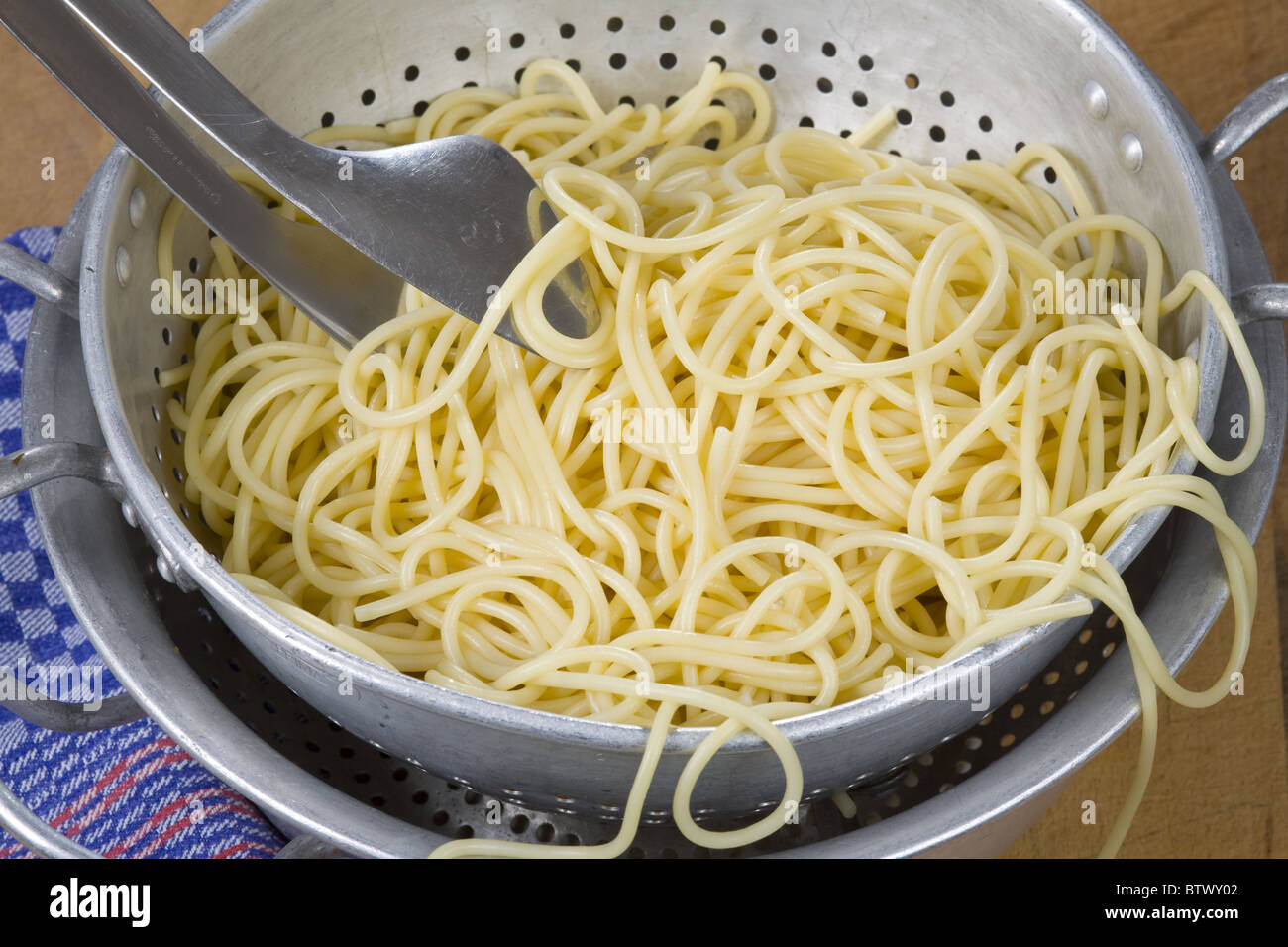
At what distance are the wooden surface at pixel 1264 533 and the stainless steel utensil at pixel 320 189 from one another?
67cm

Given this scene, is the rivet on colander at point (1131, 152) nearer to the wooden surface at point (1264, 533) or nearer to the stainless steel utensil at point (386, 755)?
the stainless steel utensil at point (386, 755)

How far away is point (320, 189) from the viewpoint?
3.06 feet

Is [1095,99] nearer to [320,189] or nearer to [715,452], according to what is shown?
[715,452]

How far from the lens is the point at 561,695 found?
3.11 feet

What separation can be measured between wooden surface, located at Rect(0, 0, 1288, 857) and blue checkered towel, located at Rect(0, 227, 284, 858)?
449mm

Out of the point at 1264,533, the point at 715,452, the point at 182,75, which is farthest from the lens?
the point at 1264,533

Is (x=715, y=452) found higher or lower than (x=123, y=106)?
lower

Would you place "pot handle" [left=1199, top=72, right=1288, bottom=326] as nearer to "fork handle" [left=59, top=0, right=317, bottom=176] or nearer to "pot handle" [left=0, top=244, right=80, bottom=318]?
"fork handle" [left=59, top=0, right=317, bottom=176]

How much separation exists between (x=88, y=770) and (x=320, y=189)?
0.59 m

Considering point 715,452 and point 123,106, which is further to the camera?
point 715,452

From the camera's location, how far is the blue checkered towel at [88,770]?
106 centimetres

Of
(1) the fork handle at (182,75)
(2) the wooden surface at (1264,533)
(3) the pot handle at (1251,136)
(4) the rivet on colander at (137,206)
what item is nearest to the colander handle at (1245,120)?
(3) the pot handle at (1251,136)

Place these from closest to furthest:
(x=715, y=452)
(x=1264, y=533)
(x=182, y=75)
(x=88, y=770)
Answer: (x=182, y=75) < (x=715, y=452) < (x=88, y=770) < (x=1264, y=533)

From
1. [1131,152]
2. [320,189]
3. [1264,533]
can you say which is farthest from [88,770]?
[1264,533]
